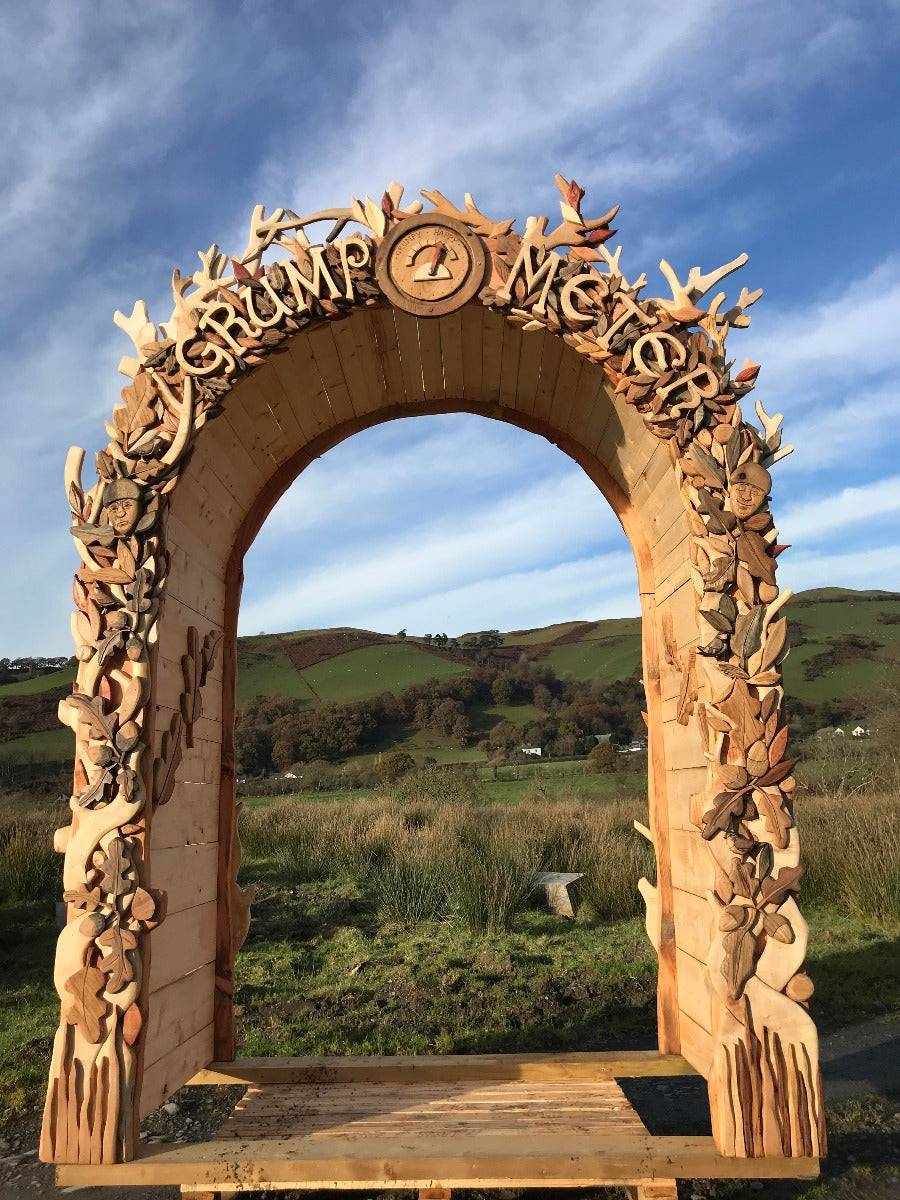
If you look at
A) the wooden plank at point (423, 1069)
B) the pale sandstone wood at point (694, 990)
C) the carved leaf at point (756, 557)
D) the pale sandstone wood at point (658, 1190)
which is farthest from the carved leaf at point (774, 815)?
the wooden plank at point (423, 1069)

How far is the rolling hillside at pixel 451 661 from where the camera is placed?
21.5m

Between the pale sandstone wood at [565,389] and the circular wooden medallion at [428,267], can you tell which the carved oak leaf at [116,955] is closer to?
the circular wooden medallion at [428,267]

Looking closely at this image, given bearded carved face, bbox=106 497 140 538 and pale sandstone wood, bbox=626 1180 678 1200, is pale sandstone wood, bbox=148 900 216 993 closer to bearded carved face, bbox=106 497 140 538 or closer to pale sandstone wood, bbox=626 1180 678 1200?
bearded carved face, bbox=106 497 140 538

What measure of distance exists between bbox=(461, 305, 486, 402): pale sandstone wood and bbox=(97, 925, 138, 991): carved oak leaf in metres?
2.31

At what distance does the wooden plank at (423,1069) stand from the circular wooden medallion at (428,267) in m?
2.74

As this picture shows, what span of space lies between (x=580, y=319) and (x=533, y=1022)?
163 inches

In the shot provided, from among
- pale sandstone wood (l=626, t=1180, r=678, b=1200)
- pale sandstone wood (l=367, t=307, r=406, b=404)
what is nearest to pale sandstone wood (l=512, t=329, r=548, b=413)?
pale sandstone wood (l=367, t=307, r=406, b=404)

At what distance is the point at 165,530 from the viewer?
2602mm

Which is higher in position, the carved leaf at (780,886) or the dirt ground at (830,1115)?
the carved leaf at (780,886)

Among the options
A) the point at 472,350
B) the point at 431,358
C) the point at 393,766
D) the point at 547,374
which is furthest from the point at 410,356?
the point at 393,766

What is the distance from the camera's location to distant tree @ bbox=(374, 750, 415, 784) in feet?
55.5

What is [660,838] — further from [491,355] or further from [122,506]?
[122,506]

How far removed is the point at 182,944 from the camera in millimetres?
2801

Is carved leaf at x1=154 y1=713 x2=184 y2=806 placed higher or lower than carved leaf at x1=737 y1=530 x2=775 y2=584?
lower
